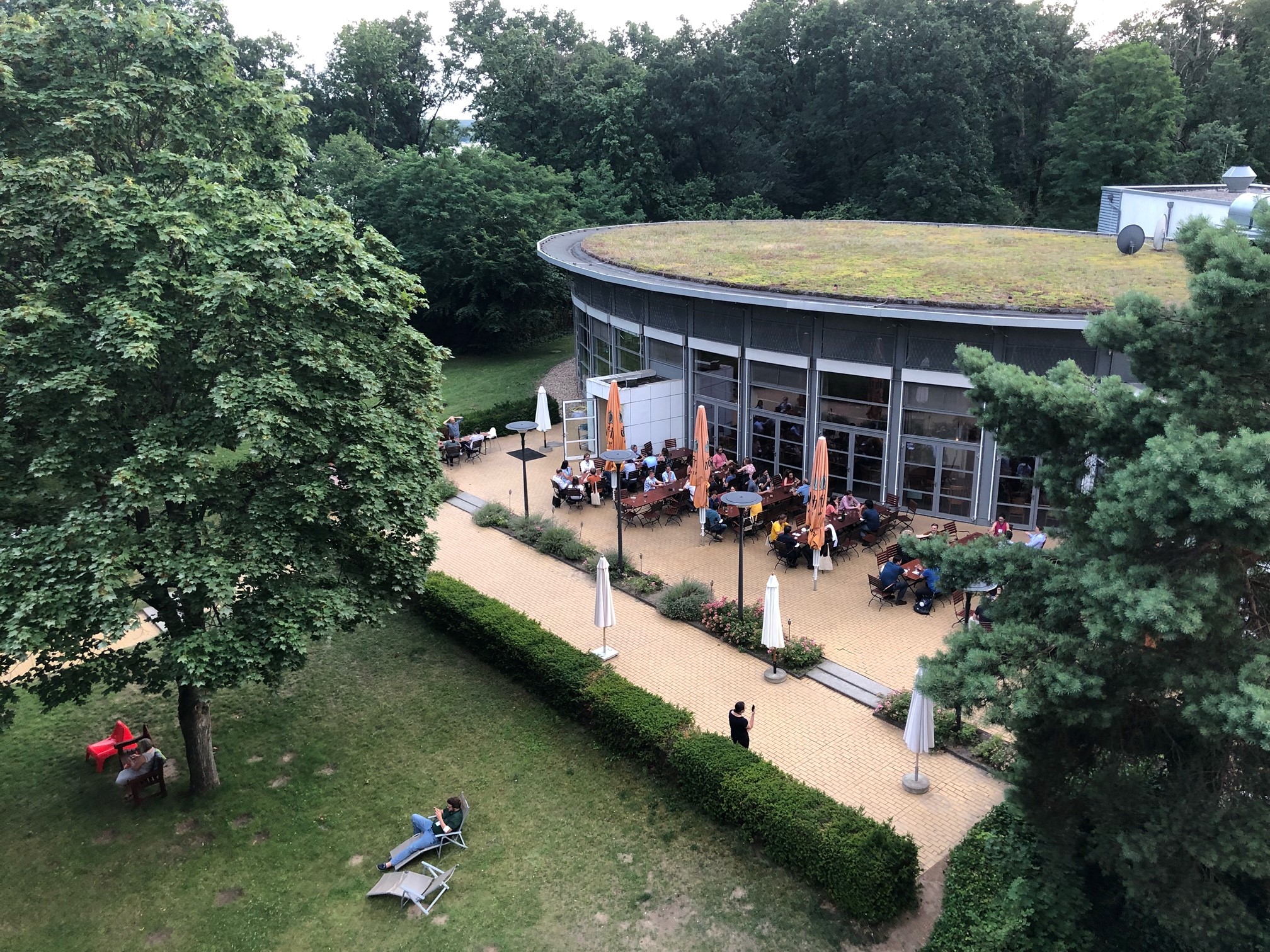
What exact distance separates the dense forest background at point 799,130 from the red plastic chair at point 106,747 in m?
29.5

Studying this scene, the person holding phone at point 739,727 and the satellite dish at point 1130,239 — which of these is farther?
the satellite dish at point 1130,239

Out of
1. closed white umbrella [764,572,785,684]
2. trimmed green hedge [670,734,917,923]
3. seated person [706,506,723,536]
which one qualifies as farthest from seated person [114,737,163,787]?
seated person [706,506,723,536]

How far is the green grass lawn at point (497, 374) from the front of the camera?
3438 cm

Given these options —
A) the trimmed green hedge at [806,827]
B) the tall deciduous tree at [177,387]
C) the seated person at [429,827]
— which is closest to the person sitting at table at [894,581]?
the trimmed green hedge at [806,827]

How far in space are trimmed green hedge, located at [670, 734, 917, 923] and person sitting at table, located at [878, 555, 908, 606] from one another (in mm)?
6279

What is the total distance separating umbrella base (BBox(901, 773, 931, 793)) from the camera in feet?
38.6

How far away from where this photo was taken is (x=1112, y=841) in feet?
26.9

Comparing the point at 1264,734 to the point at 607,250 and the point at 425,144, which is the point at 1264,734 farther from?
the point at 425,144

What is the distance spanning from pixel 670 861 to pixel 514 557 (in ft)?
33.1

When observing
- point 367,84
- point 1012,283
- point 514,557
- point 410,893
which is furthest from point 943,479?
point 367,84

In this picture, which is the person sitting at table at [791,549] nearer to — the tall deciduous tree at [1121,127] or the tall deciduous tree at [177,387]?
the tall deciduous tree at [177,387]

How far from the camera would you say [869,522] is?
1925 cm

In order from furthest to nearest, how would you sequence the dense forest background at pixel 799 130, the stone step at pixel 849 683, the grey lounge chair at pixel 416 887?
the dense forest background at pixel 799 130
the stone step at pixel 849 683
the grey lounge chair at pixel 416 887

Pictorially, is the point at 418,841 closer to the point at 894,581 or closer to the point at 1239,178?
the point at 894,581
